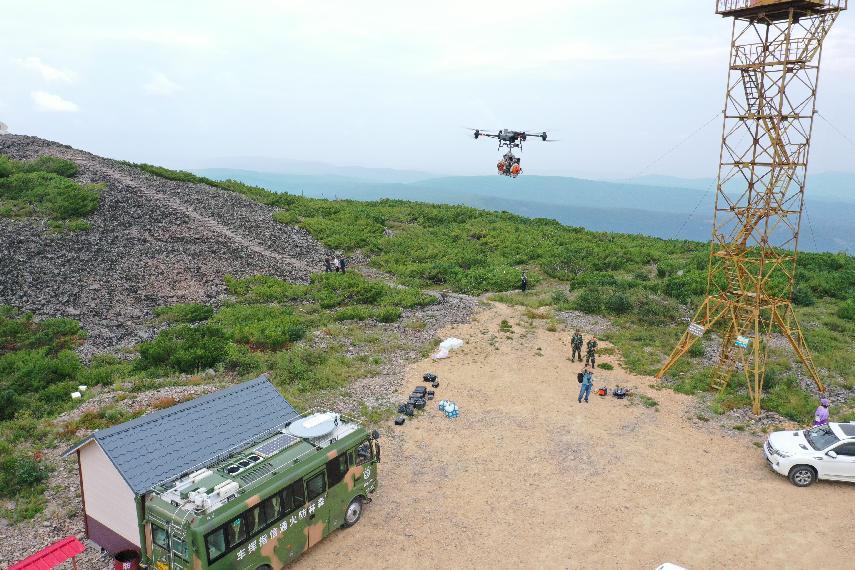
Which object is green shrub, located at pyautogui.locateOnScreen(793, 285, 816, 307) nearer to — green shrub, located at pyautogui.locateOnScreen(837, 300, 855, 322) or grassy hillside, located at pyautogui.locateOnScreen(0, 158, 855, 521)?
grassy hillside, located at pyautogui.locateOnScreen(0, 158, 855, 521)

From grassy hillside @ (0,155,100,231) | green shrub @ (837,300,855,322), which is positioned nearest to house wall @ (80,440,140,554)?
grassy hillside @ (0,155,100,231)

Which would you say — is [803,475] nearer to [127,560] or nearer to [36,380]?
[127,560]

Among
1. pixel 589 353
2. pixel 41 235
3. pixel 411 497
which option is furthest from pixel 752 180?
pixel 41 235

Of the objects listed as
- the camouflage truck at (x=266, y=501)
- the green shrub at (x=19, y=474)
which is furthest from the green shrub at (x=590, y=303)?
the green shrub at (x=19, y=474)

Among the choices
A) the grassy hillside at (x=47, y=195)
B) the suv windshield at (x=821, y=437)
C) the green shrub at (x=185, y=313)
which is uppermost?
the grassy hillside at (x=47, y=195)

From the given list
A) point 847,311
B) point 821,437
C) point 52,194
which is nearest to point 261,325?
point 821,437

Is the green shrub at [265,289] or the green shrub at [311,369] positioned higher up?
the green shrub at [265,289]

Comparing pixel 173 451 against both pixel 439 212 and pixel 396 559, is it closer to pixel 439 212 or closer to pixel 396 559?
pixel 396 559

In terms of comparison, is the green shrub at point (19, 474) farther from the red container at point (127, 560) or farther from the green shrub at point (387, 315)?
the green shrub at point (387, 315)
